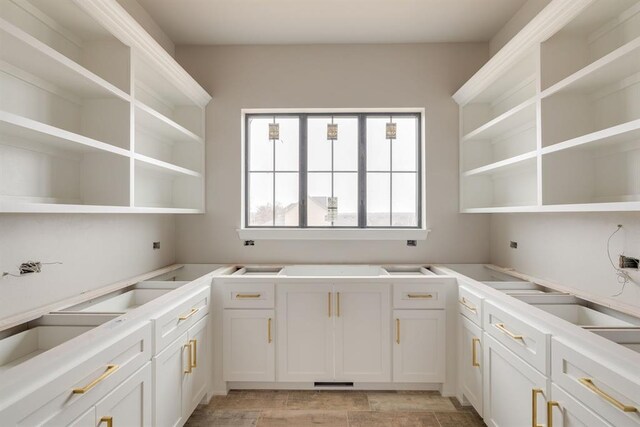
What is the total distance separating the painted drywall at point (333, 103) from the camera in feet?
10.3

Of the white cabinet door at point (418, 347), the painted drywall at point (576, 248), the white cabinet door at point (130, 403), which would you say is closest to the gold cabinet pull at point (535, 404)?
the painted drywall at point (576, 248)

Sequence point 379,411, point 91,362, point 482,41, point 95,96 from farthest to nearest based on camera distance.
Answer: point 482,41 < point 379,411 < point 95,96 < point 91,362

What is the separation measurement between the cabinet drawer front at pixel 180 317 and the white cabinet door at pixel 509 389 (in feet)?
6.00

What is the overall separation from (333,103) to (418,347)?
222 centimetres

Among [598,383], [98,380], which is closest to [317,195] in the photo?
[98,380]

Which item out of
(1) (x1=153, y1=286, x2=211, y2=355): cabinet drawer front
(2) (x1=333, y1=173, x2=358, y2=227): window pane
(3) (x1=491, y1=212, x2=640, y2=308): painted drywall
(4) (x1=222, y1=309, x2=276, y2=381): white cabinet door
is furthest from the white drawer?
(3) (x1=491, y1=212, x2=640, y2=308): painted drywall

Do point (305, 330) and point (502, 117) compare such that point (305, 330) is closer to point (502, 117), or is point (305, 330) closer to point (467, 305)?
point (467, 305)

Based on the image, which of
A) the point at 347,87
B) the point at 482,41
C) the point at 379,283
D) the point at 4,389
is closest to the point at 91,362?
the point at 4,389

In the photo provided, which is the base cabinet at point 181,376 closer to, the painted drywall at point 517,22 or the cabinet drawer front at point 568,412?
the cabinet drawer front at point 568,412

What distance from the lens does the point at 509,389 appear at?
183 cm

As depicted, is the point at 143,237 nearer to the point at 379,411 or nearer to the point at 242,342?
the point at 242,342

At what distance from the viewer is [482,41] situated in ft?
10.3

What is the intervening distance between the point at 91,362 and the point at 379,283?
185 centimetres

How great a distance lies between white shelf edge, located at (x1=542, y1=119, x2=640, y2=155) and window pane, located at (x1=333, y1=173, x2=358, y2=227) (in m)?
1.67
